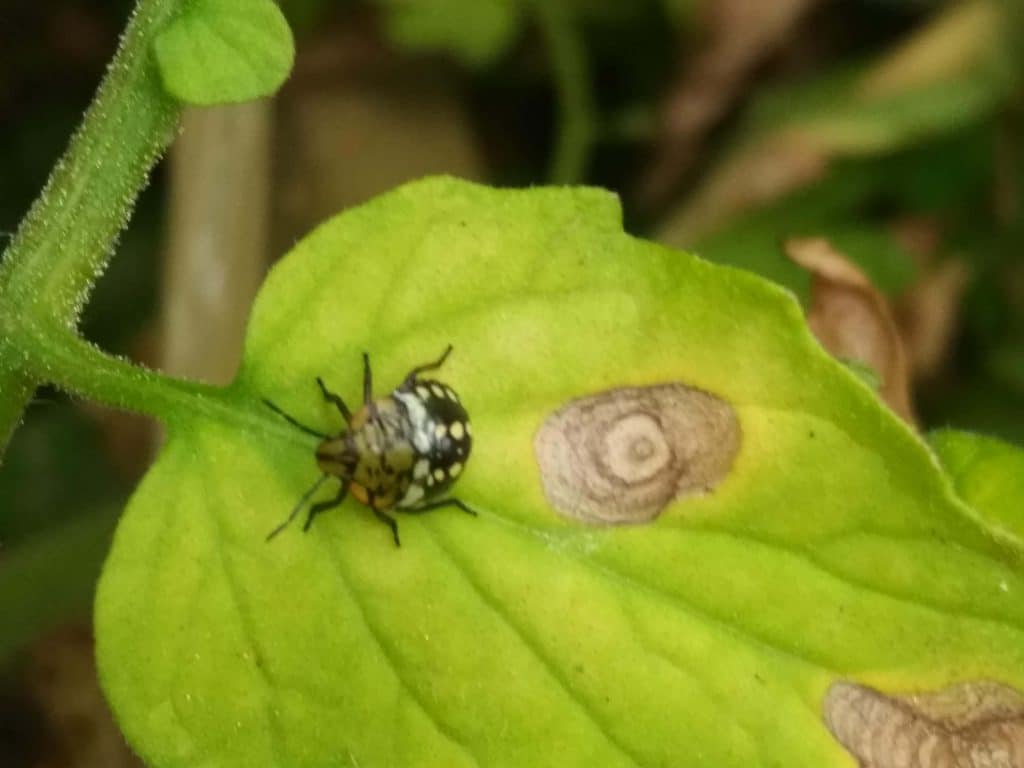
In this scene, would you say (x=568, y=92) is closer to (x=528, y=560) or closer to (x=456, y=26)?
(x=456, y=26)

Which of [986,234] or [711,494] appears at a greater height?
[986,234]

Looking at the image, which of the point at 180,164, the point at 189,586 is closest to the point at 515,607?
the point at 189,586

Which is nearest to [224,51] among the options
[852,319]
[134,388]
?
[134,388]

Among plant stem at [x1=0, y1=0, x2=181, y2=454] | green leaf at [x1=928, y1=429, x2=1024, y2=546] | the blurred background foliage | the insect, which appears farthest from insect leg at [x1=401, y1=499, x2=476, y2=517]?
the blurred background foliage

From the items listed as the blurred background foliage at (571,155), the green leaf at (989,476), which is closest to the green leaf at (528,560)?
the green leaf at (989,476)

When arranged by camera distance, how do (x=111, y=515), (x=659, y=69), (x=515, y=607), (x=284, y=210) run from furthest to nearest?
(x=659, y=69) < (x=284, y=210) < (x=111, y=515) < (x=515, y=607)

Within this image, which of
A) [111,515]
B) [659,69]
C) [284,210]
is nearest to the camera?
[111,515]

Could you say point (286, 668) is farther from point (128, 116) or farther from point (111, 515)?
point (111, 515)
